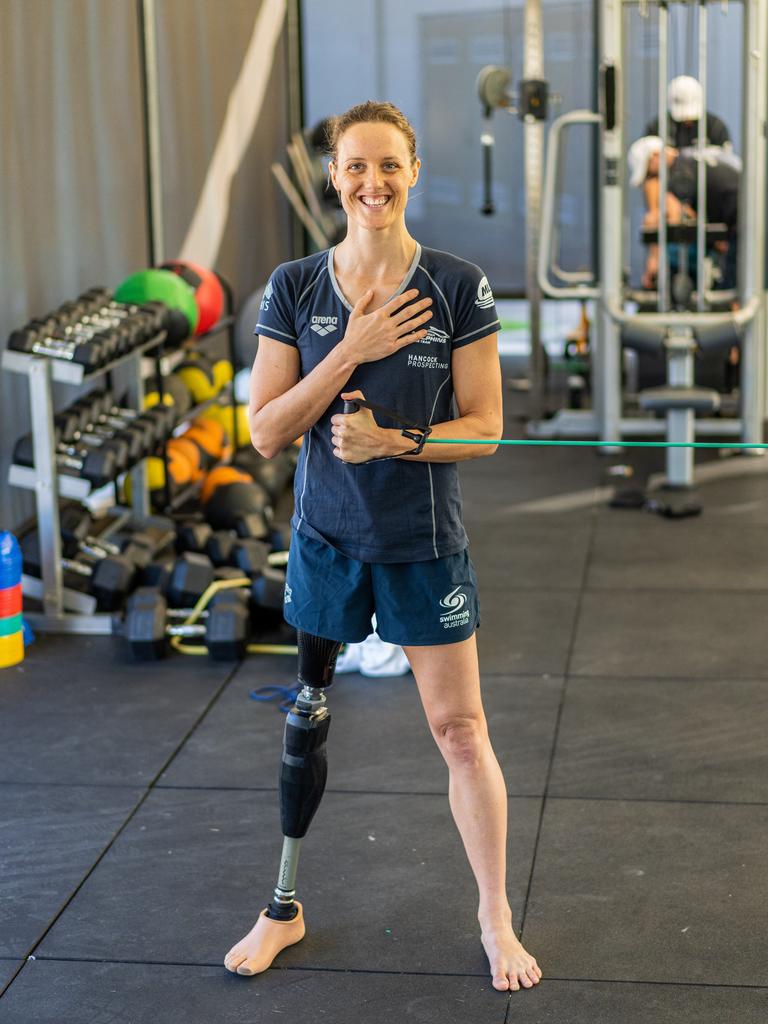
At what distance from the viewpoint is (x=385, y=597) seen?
2033 millimetres

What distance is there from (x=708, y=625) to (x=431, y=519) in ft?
6.65

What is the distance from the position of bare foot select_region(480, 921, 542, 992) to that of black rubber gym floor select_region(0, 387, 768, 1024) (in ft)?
0.10

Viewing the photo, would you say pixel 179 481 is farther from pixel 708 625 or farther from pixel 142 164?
pixel 708 625

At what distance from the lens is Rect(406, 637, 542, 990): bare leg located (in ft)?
6.72

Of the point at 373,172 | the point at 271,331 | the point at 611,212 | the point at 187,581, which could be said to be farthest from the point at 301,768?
the point at 611,212

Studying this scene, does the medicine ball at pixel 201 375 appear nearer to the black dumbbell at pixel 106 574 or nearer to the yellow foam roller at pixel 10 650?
the black dumbbell at pixel 106 574

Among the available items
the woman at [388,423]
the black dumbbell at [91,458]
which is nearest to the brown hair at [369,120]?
the woman at [388,423]

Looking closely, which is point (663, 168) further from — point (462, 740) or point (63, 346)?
point (462, 740)

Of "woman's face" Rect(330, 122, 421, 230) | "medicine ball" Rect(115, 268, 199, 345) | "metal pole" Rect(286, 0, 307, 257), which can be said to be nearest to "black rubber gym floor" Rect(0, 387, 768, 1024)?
"woman's face" Rect(330, 122, 421, 230)

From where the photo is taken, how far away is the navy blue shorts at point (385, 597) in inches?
79.4

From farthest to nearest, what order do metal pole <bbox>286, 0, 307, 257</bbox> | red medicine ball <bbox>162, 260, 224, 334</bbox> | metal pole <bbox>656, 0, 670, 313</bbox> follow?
1. metal pole <bbox>286, 0, 307, 257</bbox>
2. metal pole <bbox>656, 0, 670, 313</bbox>
3. red medicine ball <bbox>162, 260, 224, 334</bbox>

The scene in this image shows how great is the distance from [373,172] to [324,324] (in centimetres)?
22

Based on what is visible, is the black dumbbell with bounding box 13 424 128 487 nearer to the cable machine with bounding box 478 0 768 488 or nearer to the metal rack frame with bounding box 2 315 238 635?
the metal rack frame with bounding box 2 315 238 635

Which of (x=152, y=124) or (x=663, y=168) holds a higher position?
(x=152, y=124)
